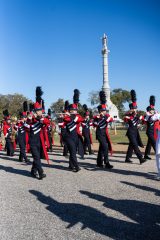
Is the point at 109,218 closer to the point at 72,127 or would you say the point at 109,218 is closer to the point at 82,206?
the point at 82,206

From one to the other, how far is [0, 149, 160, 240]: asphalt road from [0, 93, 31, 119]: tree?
6356cm

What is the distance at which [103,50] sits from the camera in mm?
81875

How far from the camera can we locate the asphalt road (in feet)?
16.4

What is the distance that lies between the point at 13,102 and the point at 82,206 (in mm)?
71651

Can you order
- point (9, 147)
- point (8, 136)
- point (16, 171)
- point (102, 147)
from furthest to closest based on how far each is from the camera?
point (8, 136) < point (9, 147) < point (16, 171) < point (102, 147)

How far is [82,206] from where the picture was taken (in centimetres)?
643

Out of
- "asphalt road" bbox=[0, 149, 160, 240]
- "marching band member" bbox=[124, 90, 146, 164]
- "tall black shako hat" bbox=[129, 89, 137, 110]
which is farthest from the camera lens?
"tall black shako hat" bbox=[129, 89, 137, 110]

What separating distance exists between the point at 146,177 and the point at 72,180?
182cm

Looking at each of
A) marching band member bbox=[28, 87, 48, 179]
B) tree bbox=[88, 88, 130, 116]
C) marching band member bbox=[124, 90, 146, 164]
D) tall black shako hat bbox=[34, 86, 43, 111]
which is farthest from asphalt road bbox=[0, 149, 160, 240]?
tree bbox=[88, 88, 130, 116]

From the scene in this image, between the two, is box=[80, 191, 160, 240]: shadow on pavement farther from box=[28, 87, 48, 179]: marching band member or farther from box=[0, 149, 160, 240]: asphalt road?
box=[28, 87, 48, 179]: marching band member

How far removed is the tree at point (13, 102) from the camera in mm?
73675

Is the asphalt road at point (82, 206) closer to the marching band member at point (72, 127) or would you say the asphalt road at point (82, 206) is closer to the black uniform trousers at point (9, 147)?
the marching band member at point (72, 127)

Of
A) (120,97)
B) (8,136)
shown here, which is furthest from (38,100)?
(120,97)

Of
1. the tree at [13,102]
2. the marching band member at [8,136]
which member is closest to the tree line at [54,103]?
the tree at [13,102]
